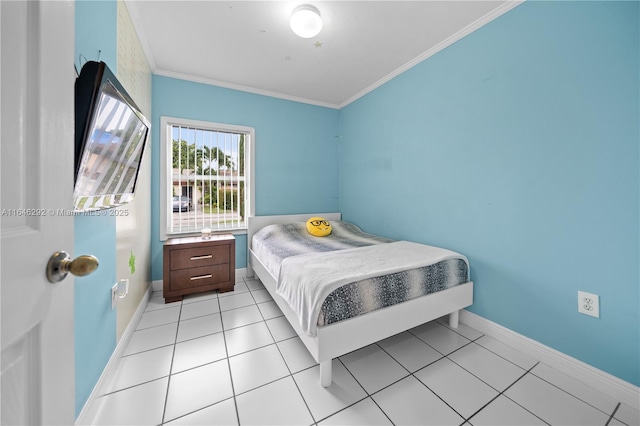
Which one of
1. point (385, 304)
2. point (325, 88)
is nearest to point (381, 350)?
point (385, 304)

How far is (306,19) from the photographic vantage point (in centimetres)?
186

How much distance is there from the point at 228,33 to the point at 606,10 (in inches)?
106

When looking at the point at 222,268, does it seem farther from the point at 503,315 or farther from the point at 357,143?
the point at 503,315

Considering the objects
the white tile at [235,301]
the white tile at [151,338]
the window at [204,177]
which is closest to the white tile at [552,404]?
the white tile at [235,301]

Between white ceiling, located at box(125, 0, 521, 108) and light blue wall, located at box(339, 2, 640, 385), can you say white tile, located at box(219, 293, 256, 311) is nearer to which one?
light blue wall, located at box(339, 2, 640, 385)

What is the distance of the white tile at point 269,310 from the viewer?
227cm

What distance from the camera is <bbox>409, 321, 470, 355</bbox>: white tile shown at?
72.0 inches

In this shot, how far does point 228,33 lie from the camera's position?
7.14ft

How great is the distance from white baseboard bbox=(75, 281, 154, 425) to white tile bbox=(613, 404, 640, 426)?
2.71 meters

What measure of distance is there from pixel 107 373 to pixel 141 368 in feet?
0.58

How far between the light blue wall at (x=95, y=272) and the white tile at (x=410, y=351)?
1.81 m

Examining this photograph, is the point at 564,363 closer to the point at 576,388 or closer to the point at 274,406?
the point at 576,388

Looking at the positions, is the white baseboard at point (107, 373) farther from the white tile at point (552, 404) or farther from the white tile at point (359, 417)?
the white tile at point (552, 404)

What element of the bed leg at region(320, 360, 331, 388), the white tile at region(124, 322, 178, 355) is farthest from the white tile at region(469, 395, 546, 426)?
the white tile at region(124, 322, 178, 355)
